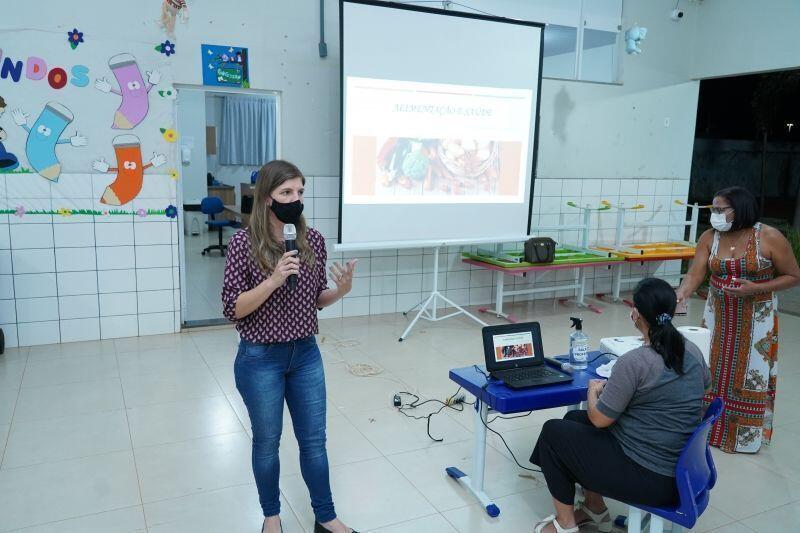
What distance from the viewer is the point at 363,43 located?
4781mm

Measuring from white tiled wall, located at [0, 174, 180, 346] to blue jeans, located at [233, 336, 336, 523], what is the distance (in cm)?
307

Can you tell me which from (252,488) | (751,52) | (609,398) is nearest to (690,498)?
(609,398)

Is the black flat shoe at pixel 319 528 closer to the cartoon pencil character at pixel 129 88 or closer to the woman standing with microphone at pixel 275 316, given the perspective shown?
the woman standing with microphone at pixel 275 316

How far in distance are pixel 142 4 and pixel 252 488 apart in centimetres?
370

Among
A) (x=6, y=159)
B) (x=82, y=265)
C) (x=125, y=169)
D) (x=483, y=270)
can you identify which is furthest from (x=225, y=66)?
(x=483, y=270)

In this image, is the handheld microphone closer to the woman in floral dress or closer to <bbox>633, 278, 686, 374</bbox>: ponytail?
<bbox>633, 278, 686, 374</bbox>: ponytail

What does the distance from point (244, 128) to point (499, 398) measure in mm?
10066

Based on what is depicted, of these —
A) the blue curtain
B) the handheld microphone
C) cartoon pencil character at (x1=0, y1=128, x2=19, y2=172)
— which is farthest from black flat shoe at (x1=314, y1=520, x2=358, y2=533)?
the blue curtain

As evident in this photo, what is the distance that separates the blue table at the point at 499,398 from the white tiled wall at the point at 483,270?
303 cm

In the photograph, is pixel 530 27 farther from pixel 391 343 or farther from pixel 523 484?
pixel 523 484

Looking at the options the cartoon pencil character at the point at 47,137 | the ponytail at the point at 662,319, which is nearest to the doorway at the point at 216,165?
the cartoon pencil character at the point at 47,137

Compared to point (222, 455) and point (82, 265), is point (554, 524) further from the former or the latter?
point (82, 265)

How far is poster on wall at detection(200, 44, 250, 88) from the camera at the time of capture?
484cm

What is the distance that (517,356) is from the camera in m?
2.67
